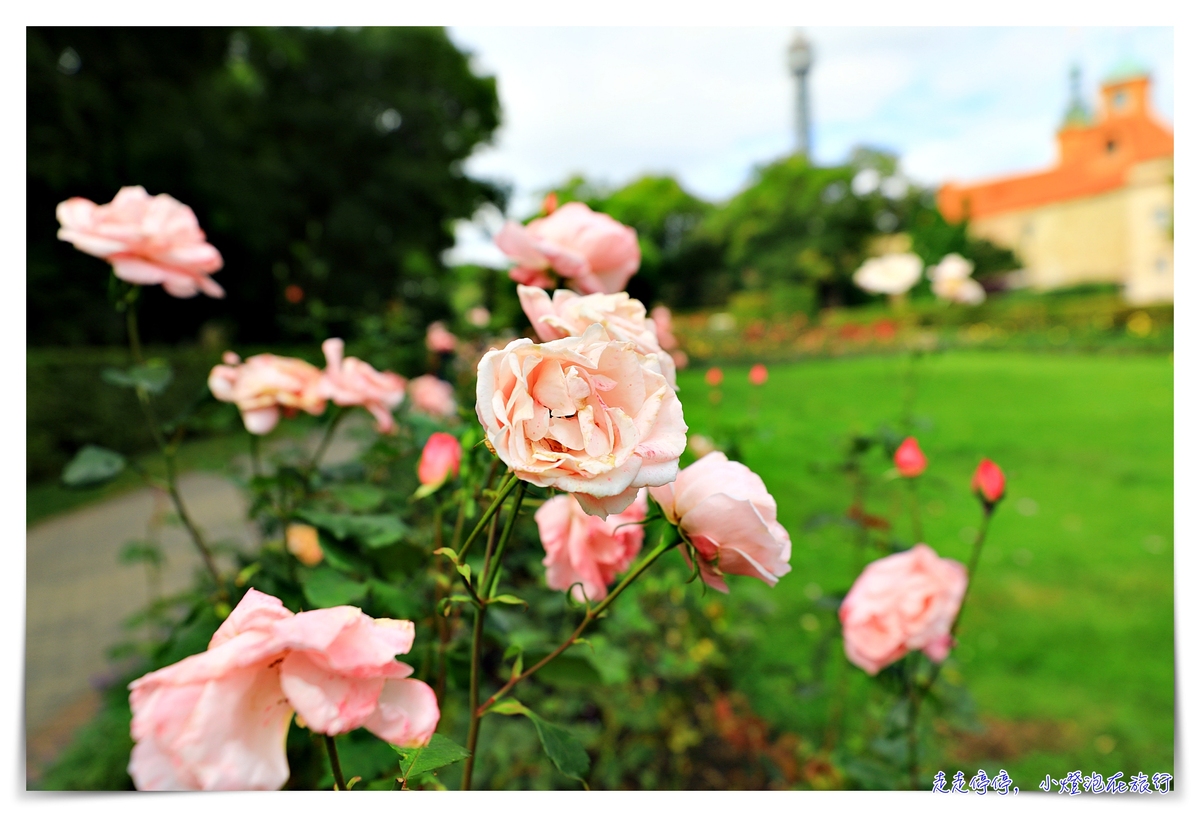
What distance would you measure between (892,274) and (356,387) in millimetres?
1588

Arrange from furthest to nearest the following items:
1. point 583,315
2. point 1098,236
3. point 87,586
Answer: point 1098,236, point 87,586, point 583,315

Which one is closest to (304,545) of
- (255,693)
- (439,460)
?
(439,460)

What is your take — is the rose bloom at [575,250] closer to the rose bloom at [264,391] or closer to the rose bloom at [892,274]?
the rose bloom at [264,391]

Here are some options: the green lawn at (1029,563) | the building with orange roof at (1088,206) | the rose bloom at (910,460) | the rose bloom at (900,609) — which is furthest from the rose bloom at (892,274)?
the building with orange roof at (1088,206)

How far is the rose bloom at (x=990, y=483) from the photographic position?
2.98ft

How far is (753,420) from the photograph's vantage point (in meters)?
1.42

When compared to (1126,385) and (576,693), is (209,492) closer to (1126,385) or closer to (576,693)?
(576,693)

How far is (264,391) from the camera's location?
31.7 inches

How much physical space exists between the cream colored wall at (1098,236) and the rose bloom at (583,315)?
20.7 metres

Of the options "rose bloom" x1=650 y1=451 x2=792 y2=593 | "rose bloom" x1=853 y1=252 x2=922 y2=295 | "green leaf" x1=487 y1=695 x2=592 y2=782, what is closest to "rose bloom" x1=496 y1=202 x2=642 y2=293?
"rose bloom" x1=650 y1=451 x2=792 y2=593

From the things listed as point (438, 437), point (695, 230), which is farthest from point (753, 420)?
point (695, 230)

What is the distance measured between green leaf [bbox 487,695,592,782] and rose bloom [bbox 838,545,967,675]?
467 millimetres

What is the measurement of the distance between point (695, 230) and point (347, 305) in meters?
15.7

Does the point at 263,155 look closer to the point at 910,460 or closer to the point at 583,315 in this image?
the point at 910,460
